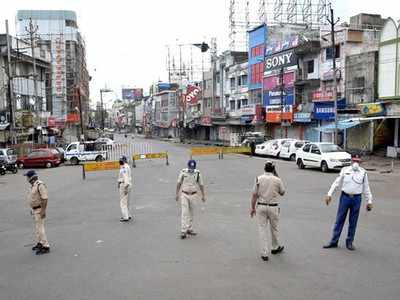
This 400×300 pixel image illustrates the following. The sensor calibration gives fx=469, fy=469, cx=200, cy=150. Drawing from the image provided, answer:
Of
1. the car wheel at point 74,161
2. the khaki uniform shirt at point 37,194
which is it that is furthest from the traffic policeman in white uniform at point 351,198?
the car wheel at point 74,161

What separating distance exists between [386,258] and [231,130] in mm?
Answer: 58086

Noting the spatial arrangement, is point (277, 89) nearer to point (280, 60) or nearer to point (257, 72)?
point (280, 60)

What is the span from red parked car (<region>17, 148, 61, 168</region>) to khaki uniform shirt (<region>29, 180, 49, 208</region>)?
26.7 m

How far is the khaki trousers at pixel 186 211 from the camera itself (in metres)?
9.83

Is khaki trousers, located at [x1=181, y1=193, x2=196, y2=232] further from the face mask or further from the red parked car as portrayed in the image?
the red parked car

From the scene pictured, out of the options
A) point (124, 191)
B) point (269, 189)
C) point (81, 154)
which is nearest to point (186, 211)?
point (269, 189)

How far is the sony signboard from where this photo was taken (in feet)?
150

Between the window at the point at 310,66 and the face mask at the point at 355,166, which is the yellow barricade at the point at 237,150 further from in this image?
the face mask at the point at 355,166

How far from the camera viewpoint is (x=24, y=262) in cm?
838

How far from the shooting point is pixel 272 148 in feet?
120

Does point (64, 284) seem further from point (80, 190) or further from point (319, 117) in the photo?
point (319, 117)

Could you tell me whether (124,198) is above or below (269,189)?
below

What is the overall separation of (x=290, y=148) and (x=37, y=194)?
88.1ft

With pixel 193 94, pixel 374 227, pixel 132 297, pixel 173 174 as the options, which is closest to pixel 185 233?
Result: pixel 132 297
